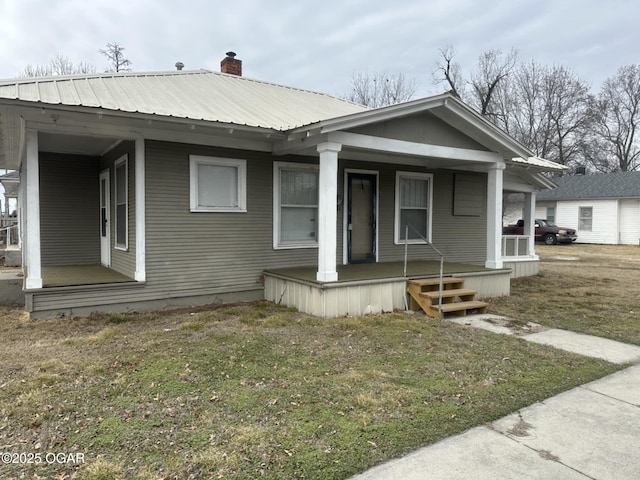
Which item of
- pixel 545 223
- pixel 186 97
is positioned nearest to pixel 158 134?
pixel 186 97

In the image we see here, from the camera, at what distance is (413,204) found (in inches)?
392

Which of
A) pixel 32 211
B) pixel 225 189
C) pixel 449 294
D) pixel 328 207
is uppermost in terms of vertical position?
pixel 225 189

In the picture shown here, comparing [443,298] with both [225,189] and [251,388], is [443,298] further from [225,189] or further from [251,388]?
[251,388]

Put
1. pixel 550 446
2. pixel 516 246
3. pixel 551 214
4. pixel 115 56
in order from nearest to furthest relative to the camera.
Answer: pixel 550 446
pixel 516 246
pixel 115 56
pixel 551 214

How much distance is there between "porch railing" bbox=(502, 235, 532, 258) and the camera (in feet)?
38.7

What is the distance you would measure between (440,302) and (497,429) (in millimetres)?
3844

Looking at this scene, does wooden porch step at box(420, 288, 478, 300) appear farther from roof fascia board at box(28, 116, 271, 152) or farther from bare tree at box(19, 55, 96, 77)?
bare tree at box(19, 55, 96, 77)

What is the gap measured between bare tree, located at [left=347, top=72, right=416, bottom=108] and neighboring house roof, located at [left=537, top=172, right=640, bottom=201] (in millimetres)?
12575

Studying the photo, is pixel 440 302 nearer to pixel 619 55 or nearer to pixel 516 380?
pixel 516 380

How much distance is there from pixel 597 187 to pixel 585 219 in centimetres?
198

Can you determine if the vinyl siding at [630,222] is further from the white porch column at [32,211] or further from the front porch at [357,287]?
the white porch column at [32,211]

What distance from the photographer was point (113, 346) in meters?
4.92

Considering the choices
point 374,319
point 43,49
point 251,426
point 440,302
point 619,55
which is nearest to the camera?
point 251,426

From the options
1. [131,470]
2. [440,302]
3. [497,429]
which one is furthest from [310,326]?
[131,470]
